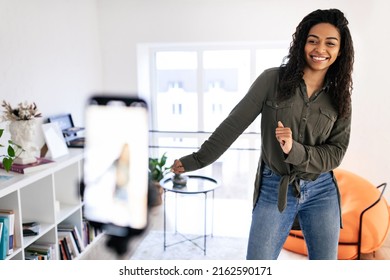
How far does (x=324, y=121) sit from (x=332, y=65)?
149 mm

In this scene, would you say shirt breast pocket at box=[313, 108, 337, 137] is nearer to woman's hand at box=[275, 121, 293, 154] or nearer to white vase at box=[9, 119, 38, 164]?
woman's hand at box=[275, 121, 293, 154]

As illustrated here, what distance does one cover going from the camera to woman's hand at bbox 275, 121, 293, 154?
0.81m

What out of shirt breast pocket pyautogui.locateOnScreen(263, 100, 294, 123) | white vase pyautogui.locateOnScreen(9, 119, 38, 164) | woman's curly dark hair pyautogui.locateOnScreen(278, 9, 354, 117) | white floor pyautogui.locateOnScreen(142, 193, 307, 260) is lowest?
white floor pyautogui.locateOnScreen(142, 193, 307, 260)

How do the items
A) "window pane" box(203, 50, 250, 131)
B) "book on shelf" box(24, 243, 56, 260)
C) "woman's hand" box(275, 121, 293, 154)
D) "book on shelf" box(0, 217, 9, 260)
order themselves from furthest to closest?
"window pane" box(203, 50, 250, 131), "book on shelf" box(24, 243, 56, 260), "book on shelf" box(0, 217, 9, 260), "woman's hand" box(275, 121, 293, 154)

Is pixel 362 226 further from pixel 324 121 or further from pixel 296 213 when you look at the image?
pixel 324 121

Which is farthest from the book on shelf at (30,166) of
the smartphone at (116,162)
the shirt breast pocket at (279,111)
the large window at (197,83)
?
the shirt breast pocket at (279,111)

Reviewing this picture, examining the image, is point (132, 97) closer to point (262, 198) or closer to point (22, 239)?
point (262, 198)

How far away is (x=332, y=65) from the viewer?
2.96 ft

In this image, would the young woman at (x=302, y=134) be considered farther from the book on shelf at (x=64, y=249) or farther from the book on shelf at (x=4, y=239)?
the book on shelf at (x=64, y=249)

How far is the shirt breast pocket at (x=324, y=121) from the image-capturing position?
2.88 feet

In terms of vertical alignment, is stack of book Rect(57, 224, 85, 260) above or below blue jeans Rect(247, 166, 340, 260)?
below

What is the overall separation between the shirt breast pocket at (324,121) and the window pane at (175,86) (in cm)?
62

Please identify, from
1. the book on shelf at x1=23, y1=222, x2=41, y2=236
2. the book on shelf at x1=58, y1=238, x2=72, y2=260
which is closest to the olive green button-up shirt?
the book on shelf at x1=23, y1=222, x2=41, y2=236
